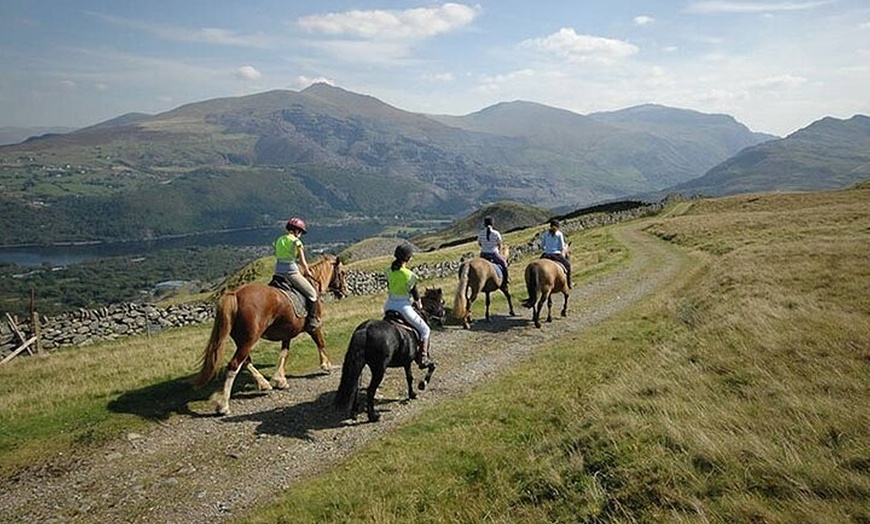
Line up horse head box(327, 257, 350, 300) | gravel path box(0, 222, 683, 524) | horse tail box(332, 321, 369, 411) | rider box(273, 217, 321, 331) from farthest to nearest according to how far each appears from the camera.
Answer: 1. horse head box(327, 257, 350, 300)
2. rider box(273, 217, 321, 331)
3. horse tail box(332, 321, 369, 411)
4. gravel path box(0, 222, 683, 524)

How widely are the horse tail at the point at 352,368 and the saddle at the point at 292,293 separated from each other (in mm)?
3271

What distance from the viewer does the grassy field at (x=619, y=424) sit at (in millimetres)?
6598

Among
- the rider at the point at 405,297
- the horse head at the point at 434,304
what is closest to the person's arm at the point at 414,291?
the rider at the point at 405,297

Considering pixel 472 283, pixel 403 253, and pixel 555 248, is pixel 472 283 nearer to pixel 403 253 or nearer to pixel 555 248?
pixel 555 248

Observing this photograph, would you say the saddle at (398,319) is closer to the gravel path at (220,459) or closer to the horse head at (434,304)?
the gravel path at (220,459)

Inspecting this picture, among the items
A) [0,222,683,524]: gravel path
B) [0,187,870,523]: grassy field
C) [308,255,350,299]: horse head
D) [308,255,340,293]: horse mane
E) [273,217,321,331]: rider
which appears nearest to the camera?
[0,187,870,523]: grassy field

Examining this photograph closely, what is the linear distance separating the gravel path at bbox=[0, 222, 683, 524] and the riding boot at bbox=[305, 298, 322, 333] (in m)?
1.47

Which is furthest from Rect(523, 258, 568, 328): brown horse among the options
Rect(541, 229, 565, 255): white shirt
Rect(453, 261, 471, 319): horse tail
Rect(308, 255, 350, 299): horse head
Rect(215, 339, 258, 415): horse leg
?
Rect(215, 339, 258, 415): horse leg

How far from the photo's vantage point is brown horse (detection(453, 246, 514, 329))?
64.5ft

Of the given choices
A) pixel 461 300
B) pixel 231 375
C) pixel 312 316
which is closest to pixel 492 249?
pixel 461 300

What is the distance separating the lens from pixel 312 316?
48.7ft

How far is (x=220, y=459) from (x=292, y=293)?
16.2ft

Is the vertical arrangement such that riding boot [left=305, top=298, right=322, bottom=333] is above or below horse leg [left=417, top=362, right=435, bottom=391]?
above

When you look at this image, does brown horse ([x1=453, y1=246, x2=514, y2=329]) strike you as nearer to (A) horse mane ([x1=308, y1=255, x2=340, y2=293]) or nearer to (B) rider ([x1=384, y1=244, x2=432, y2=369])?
(A) horse mane ([x1=308, y1=255, x2=340, y2=293])
